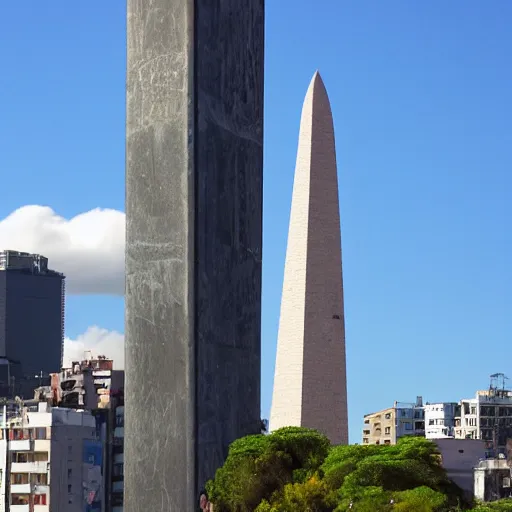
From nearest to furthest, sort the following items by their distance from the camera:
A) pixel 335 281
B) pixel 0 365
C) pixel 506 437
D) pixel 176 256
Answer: pixel 176 256
pixel 335 281
pixel 506 437
pixel 0 365

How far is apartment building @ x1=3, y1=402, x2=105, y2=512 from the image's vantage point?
164ft

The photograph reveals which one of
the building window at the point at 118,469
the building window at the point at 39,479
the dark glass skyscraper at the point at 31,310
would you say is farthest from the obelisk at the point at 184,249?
the dark glass skyscraper at the point at 31,310

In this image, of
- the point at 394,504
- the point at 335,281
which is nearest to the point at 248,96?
the point at 394,504

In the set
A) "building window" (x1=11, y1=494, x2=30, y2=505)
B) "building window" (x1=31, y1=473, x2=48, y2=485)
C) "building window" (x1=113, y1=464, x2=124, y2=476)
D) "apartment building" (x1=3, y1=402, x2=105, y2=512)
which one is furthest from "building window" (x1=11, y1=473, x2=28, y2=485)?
"building window" (x1=113, y1=464, x2=124, y2=476)

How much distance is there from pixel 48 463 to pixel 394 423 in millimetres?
21787

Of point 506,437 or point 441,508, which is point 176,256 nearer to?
point 441,508

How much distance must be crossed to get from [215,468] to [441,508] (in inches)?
95.2

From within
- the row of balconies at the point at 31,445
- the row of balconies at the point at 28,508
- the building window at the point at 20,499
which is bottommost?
the row of balconies at the point at 28,508

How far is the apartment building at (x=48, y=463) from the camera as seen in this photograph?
4988 centimetres

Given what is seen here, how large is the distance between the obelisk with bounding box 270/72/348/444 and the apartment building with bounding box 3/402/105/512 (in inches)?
790

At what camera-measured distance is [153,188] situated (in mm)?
16266

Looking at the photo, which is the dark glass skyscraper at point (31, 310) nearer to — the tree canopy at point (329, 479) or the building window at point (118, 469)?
the building window at point (118, 469)

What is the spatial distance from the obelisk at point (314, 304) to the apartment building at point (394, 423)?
36.7 meters

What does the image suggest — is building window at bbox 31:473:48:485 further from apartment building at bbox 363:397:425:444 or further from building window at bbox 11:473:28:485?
apartment building at bbox 363:397:425:444
